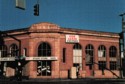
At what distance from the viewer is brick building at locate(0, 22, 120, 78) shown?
225ft

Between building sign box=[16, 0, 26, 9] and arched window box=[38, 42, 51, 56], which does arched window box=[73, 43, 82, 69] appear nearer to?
arched window box=[38, 42, 51, 56]

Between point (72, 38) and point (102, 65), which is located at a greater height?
point (72, 38)

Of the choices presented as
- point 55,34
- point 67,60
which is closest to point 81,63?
point 67,60

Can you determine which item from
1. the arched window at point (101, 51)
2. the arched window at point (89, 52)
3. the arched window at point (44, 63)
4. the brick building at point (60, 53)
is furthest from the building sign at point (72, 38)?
the arched window at point (101, 51)

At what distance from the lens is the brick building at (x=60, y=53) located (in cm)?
6869

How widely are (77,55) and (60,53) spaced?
5621 millimetres

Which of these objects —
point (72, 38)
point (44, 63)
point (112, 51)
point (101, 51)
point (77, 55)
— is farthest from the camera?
point (112, 51)

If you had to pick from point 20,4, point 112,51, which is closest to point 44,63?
point 112,51

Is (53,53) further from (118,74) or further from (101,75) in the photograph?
(118,74)

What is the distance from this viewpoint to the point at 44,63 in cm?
6925

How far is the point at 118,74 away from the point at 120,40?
A: 8.31m

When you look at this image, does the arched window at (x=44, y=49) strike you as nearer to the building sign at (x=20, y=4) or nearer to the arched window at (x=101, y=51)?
the arched window at (x=101, y=51)

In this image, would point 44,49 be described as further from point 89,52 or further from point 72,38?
point 89,52

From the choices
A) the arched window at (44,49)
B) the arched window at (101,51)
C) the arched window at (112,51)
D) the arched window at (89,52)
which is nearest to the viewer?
the arched window at (44,49)
